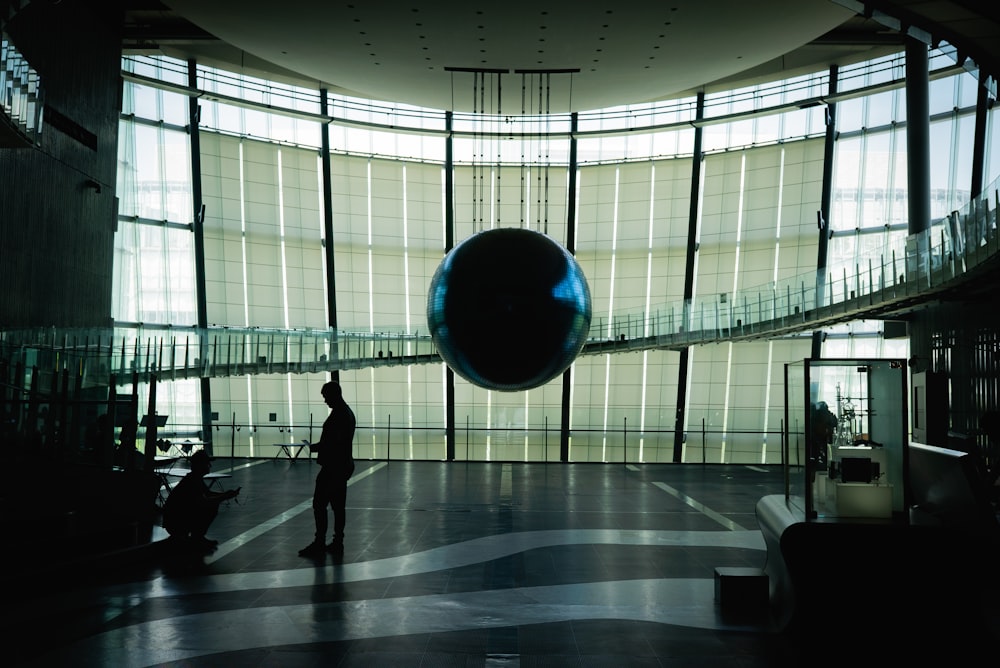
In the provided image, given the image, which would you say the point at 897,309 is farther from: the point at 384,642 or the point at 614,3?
the point at 384,642

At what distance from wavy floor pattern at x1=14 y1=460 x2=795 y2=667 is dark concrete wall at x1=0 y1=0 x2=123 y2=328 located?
26.3 feet

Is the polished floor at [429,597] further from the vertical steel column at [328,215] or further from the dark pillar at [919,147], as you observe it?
the vertical steel column at [328,215]

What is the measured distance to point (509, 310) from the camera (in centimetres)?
913

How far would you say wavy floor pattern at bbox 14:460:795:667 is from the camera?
230 inches

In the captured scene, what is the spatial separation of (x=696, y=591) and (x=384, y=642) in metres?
3.14

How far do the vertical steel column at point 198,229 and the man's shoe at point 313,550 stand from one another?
14638 millimetres

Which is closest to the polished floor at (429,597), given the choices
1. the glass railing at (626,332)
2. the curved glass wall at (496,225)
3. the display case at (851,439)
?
the display case at (851,439)

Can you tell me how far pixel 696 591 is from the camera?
25.3 feet

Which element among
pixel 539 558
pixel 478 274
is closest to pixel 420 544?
pixel 539 558

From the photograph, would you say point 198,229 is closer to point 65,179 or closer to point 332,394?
point 65,179

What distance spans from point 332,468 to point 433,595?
243 cm

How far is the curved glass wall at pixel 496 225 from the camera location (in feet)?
75.8

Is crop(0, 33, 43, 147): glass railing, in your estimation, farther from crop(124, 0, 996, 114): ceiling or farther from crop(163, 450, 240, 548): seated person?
crop(163, 450, 240, 548): seated person

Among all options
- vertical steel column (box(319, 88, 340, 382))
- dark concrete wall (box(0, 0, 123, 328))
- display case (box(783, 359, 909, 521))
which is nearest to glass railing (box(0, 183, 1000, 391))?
vertical steel column (box(319, 88, 340, 382))
